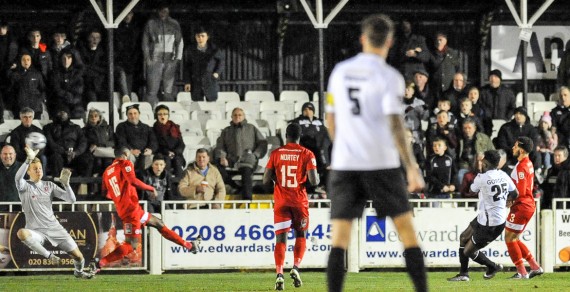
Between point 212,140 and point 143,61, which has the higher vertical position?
point 143,61

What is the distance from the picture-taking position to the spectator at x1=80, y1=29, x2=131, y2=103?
2214 cm

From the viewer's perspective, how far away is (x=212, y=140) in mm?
21031

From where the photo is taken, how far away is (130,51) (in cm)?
2434

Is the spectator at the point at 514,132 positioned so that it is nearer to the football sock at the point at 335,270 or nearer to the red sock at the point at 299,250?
the red sock at the point at 299,250

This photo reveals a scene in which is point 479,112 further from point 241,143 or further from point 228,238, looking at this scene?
point 228,238

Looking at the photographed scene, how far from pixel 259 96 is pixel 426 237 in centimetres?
642

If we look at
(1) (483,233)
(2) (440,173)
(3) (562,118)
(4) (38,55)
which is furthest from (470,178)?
(4) (38,55)

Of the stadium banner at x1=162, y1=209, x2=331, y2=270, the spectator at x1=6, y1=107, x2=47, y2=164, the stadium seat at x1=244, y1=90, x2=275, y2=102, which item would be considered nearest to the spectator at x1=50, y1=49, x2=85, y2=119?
the spectator at x1=6, y1=107, x2=47, y2=164

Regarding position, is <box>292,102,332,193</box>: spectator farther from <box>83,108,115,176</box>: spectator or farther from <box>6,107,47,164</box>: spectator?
<box>6,107,47,164</box>: spectator

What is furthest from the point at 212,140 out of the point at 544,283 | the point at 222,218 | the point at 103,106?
the point at 544,283

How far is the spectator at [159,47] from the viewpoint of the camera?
22.2m

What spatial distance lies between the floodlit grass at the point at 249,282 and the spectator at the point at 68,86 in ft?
15.6

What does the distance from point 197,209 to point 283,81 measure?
7641mm

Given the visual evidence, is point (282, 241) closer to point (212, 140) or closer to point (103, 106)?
point (212, 140)
